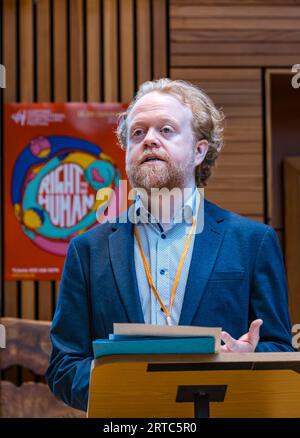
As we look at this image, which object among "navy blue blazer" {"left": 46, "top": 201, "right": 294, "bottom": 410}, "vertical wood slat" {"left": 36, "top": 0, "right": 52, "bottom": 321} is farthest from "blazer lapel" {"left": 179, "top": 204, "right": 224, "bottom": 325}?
"vertical wood slat" {"left": 36, "top": 0, "right": 52, "bottom": 321}

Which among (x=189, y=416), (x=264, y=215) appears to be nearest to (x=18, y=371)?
(x=264, y=215)

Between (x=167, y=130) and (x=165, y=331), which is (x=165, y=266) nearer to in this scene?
(x=167, y=130)

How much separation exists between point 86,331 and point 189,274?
1.07 ft

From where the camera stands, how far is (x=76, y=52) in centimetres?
500

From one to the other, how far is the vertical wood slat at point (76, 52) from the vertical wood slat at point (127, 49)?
27 cm

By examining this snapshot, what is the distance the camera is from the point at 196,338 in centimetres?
145

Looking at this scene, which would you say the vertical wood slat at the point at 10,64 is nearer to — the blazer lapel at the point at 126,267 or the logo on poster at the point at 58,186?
the logo on poster at the point at 58,186

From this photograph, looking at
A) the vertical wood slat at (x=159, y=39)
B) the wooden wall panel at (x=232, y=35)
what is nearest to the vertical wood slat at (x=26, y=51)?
the vertical wood slat at (x=159, y=39)

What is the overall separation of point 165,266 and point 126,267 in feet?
0.36

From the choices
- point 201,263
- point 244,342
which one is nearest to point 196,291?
point 201,263

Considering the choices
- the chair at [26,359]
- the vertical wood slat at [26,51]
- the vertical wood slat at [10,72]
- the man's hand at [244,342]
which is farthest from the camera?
the vertical wood slat at [26,51]

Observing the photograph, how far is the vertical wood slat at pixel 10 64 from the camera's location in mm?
4852

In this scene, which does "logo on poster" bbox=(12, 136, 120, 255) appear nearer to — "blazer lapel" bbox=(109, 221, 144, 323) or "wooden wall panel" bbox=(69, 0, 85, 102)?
"wooden wall panel" bbox=(69, 0, 85, 102)

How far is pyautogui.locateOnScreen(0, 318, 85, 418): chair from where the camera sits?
4.50 meters
